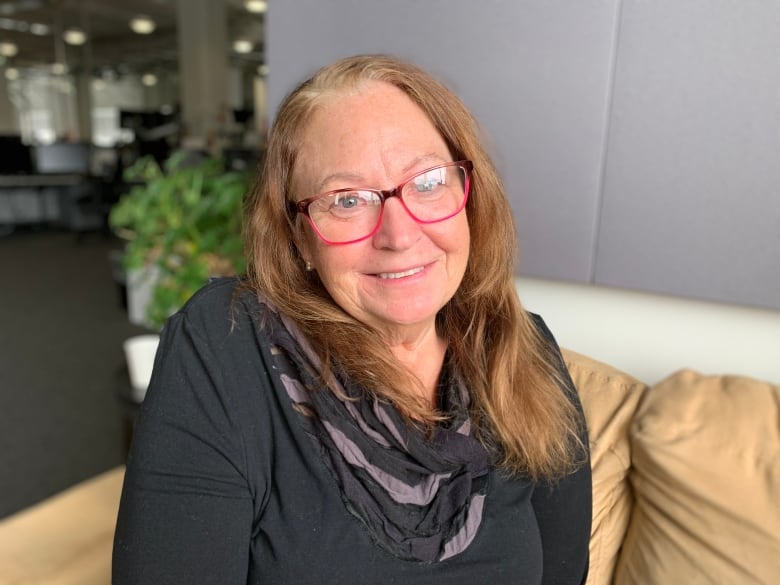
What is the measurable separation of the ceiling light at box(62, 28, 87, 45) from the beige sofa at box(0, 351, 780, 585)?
13.0 metres

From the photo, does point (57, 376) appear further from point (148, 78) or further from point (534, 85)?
point (148, 78)

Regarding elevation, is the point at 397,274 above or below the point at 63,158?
below

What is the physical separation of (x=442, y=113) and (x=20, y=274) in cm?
644

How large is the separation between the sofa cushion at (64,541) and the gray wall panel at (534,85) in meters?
1.24

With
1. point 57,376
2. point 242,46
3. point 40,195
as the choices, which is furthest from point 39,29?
point 57,376

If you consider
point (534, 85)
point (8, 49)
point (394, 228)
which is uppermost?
point (8, 49)

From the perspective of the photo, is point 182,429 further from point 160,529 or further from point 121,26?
point 121,26

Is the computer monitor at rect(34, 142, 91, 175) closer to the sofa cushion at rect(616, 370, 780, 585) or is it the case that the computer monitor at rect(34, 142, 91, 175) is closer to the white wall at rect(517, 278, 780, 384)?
the white wall at rect(517, 278, 780, 384)

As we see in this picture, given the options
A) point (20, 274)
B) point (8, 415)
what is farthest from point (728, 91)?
point (20, 274)

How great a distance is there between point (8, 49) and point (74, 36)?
175 centimetres

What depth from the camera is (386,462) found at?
952 millimetres

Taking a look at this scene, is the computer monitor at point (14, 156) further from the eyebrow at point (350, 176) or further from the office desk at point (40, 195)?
the eyebrow at point (350, 176)

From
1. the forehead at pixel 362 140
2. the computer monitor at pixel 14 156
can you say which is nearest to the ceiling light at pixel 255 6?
the computer monitor at pixel 14 156

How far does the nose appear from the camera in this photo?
3.18 ft
